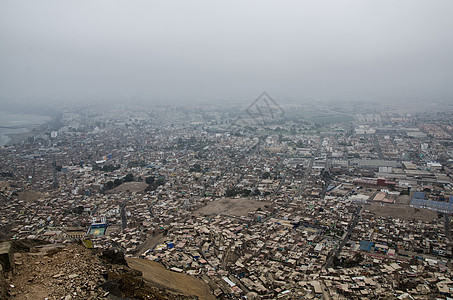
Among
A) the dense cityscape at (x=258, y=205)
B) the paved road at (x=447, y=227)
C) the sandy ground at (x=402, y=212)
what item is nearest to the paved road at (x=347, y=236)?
the dense cityscape at (x=258, y=205)

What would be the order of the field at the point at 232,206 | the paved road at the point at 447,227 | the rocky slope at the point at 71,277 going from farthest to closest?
the field at the point at 232,206, the paved road at the point at 447,227, the rocky slope at the point at 71,277

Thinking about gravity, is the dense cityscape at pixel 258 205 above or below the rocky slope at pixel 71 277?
below

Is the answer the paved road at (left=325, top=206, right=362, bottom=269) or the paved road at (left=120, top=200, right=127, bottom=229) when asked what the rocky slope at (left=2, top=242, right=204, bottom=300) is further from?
the paved road at (left=120, top=200, right=127, bottom=229)

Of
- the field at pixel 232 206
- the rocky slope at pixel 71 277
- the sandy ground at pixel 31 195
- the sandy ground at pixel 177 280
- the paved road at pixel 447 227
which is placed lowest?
the field at pixel 232 206

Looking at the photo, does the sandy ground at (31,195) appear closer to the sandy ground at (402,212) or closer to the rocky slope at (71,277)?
the rocky slope at (71,277)

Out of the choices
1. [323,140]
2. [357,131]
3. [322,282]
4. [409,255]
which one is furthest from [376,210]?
[357,131]

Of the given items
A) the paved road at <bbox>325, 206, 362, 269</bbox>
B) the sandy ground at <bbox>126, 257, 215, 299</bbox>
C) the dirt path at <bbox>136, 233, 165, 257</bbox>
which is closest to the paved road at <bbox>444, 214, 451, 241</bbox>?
the paved road at <bbox>325, 206, 362, 269</bbox>

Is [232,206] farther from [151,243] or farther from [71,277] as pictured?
[71,277]

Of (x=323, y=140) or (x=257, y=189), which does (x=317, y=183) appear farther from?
(x=323, y=140)
